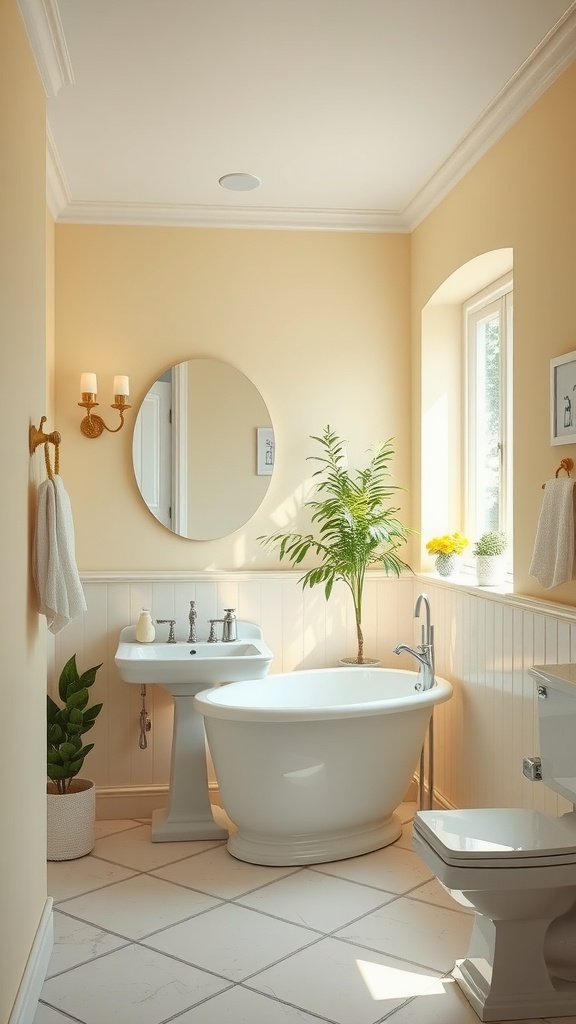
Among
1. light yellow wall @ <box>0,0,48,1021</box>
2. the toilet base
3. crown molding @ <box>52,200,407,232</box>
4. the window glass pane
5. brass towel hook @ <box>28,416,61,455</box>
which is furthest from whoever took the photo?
crown molding @ <box>52,200,407,232</box>

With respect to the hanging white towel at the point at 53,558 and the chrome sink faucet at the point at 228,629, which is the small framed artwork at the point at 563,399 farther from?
the chrome sink faucet at the point at 228,629

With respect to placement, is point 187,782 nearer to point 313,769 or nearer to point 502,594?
point 313,769

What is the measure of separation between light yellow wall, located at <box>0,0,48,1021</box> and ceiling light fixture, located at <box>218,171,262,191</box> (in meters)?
1.20

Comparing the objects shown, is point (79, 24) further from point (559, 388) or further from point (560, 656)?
point (560, 656)

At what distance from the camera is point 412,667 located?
439 centimetres

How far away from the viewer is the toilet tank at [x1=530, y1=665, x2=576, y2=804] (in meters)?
2.45

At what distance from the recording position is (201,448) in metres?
4.29

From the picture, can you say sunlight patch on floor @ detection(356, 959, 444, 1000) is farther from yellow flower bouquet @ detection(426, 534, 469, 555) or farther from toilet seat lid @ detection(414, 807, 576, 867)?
yellow flower bouquet @ detection(426, 534, 469, 555)

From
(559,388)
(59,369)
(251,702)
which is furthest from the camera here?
(59,369)

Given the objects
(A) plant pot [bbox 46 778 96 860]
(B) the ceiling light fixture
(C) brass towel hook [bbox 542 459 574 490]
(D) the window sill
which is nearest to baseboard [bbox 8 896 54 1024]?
(A) plant pot [bbox 46 778 96 860]

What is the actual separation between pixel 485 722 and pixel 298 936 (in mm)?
1072

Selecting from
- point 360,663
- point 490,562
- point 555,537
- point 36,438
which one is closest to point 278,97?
point 36,438

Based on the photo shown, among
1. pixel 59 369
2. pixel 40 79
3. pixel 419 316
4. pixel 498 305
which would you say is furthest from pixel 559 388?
pixel 59 369

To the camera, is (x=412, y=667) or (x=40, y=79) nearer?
(x=40, y=79)
